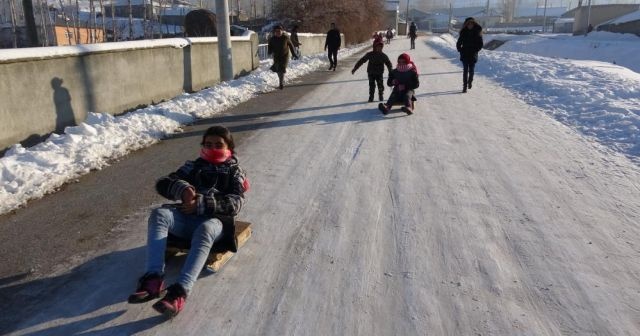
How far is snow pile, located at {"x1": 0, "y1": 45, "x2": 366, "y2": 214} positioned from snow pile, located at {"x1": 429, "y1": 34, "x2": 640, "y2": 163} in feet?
21.2

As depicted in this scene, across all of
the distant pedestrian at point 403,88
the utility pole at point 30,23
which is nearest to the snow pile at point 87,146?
the distant pedestrian at point 403,88

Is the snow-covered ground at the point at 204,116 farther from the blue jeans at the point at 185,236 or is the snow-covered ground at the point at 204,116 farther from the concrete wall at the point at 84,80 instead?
the blue jeans at the point at 185,236

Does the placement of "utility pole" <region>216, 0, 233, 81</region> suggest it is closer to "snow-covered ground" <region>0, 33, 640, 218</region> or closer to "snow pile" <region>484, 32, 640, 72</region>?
"snow-covered ground" <region>0, 33, 640, 218</region>

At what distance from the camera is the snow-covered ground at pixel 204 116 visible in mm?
5102

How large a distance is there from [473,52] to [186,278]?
10473 mm

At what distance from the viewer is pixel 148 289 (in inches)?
113

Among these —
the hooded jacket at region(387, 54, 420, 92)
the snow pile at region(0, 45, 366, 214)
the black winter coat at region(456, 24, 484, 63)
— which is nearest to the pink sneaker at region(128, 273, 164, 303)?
the snow pile at region(0, 45, 366, 214)

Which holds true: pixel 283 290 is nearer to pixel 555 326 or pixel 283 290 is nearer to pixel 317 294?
pixel 317 294

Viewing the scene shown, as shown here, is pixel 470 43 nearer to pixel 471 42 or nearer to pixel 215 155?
pixel 471 42

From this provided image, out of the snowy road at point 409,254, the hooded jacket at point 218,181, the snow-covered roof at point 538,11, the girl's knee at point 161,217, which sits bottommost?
the snowy road at point 409,254

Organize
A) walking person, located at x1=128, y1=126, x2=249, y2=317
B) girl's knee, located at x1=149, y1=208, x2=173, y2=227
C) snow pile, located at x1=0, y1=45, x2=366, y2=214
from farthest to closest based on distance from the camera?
snow pile, located at x1=0, y1=45, x2=366, y2=214
girl's knee, located at x1=149, y1=208, x2=173, y2=227
walking person, located at x1=128, y1=126, x2=249, y2=317

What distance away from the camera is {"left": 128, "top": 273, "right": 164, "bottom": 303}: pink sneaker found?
9.23 ft

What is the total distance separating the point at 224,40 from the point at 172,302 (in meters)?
11.1

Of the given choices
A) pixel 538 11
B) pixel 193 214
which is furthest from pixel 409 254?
pixel 538 11
